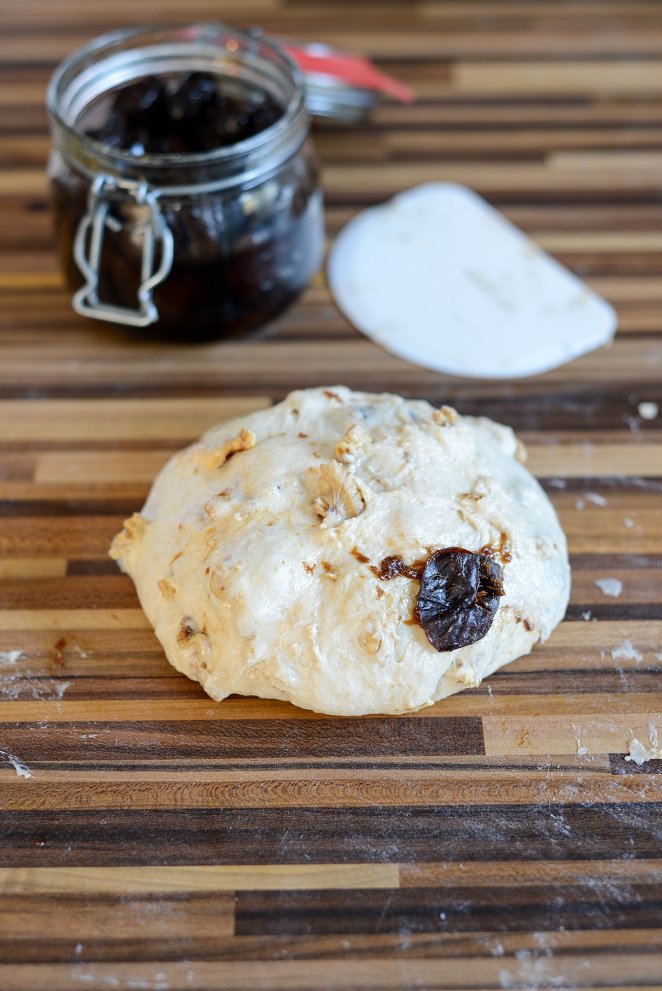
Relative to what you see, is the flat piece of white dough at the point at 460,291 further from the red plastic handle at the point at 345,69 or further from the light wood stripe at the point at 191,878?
the light wood stripe at the point at 191,878

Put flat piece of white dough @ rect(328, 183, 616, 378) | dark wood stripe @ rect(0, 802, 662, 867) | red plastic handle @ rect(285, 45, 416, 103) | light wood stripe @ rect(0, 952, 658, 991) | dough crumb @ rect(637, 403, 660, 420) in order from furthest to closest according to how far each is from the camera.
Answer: red plastic handle @ rect(285, 45, 416, 103) < flat piece of white dough @ rect(328, 183, 616, 378) < dough crumb @ rect(637, 403, 660, 420) < dark wood stripe @ rect(0, 802, 662, 867) < light wood stripe @ rect(0, 952, 658, 991)

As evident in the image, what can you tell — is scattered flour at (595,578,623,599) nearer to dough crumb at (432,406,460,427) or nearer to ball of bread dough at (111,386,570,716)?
ball of bread dough at (111,386,570,716)

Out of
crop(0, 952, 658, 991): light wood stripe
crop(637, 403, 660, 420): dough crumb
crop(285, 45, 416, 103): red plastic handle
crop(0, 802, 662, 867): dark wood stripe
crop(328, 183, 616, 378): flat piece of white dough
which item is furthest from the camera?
crop(285, 45, 416, 103): red plastic handle

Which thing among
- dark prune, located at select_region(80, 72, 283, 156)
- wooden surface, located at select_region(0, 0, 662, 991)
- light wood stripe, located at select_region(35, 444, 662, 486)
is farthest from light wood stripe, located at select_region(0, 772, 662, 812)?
dark prune, located at select_region(80, 72, 283, 156)

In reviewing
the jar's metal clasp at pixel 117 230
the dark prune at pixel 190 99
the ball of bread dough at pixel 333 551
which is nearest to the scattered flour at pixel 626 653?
the ball of bread dough at pixel 333 551

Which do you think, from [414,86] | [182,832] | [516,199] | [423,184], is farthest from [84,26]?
[182,832]

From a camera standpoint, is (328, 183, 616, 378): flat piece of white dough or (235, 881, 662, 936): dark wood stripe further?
(328, 183, 616, 378): flat piece of white dough
